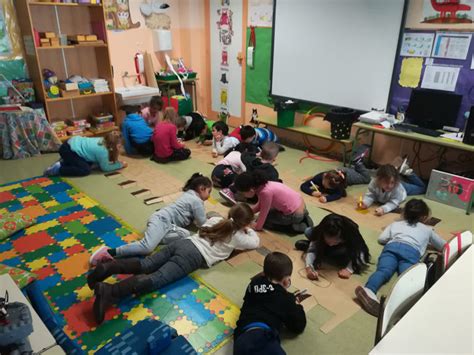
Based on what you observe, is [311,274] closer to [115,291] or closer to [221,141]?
[115,291]

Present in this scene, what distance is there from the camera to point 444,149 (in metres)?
4.16

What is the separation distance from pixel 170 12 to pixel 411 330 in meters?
6.29

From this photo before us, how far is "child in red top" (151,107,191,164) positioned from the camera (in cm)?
465

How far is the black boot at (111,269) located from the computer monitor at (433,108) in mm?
3297

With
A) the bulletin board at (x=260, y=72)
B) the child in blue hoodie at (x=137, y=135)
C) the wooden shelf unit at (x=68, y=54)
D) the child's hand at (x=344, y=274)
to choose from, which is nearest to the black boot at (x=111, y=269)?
the child's hand at (x=344, y=274)

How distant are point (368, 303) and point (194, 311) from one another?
1.08m

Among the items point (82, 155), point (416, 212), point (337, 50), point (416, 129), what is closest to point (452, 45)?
point (416, 129)

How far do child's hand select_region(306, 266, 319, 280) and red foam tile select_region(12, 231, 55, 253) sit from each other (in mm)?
2009

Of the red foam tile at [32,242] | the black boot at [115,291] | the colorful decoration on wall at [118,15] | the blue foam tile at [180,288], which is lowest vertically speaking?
the blue foam tile at [180,288]

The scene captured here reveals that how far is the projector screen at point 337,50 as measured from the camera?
14.0 ft

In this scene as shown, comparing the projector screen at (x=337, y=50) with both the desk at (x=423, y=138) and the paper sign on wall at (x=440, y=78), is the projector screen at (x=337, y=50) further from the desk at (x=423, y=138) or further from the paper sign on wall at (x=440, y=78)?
the desk at (x=423, y=138)

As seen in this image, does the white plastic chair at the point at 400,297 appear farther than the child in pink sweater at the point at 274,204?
No

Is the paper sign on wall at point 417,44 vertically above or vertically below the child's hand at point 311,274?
above

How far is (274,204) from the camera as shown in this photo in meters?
3.11
